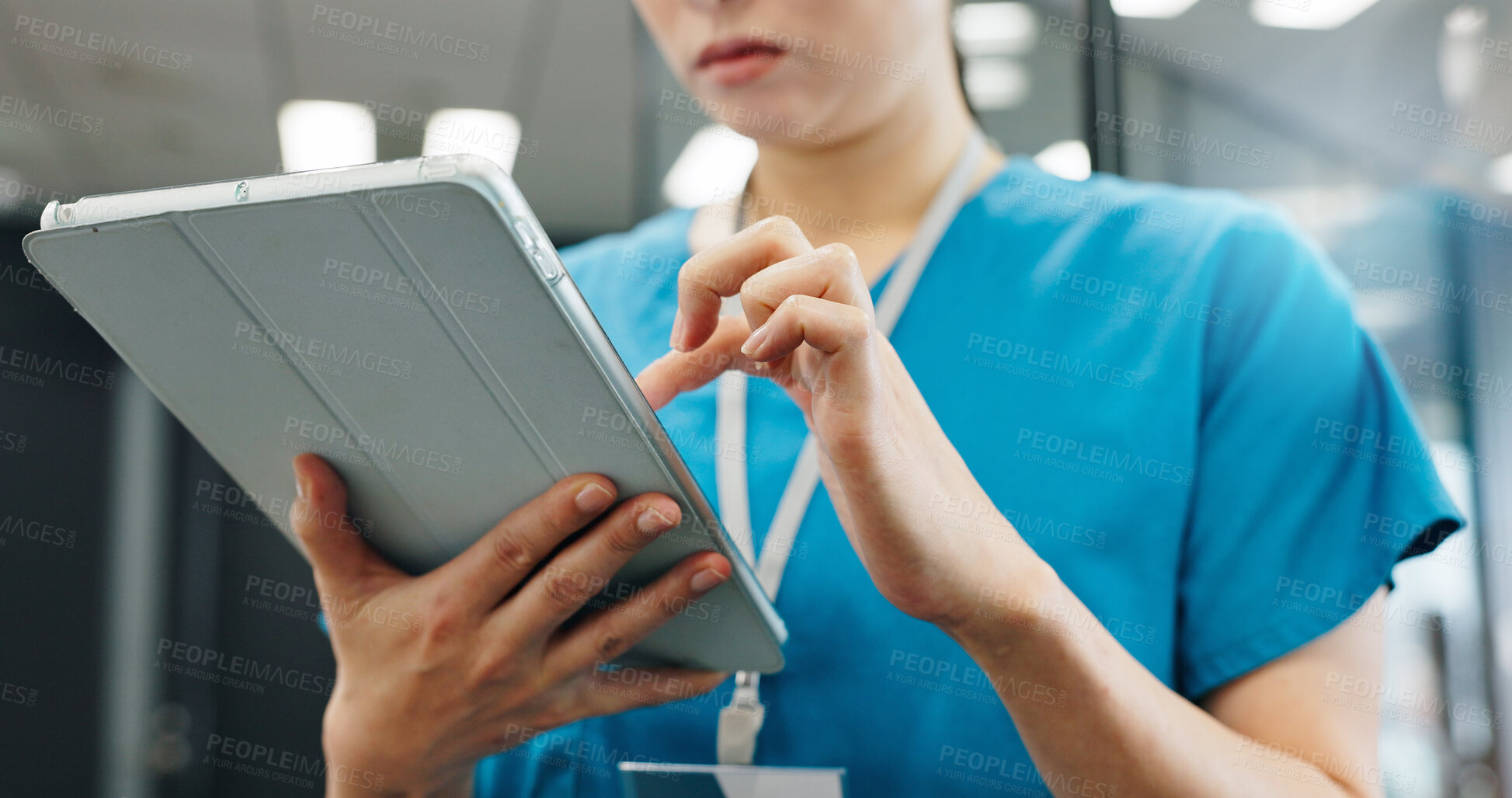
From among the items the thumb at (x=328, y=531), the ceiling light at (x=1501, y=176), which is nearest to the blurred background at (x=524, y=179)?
the ceiling light at (x=1501, y=176)

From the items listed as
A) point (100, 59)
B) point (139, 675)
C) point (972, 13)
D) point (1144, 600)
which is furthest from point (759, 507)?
point (139, 675)

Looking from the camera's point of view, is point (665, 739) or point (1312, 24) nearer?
point (665, 739)

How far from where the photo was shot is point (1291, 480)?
691 millimetres

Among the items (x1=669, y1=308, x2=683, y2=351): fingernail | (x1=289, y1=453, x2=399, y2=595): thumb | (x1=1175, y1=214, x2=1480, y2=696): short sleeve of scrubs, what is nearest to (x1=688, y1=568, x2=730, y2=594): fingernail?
(x1=669, y1=308, x2=683, y2=351): fingernail

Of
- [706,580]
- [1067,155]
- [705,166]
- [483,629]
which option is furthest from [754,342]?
[705,166]

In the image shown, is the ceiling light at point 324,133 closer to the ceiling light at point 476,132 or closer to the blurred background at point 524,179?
the blurred background at point 524,179

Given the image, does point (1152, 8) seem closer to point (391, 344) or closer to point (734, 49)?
point (734, 49)

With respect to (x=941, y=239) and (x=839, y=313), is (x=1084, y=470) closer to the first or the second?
(x=941, y=239)

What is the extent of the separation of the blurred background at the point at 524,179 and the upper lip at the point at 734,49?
0.33m

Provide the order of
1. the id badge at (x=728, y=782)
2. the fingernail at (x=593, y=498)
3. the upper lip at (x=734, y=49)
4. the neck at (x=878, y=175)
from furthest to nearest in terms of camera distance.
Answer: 1. the neck at (x=878, y=175)
2. the upper lip at (x=734, y=49)
3. the id badge at (x=728, y=782)
4. the fingernail at (x=593, y=498)

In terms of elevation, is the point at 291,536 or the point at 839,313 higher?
the point at 839,313

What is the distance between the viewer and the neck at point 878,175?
84 centimetres

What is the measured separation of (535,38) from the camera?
2.69m

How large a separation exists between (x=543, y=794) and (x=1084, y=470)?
1.80 feet
